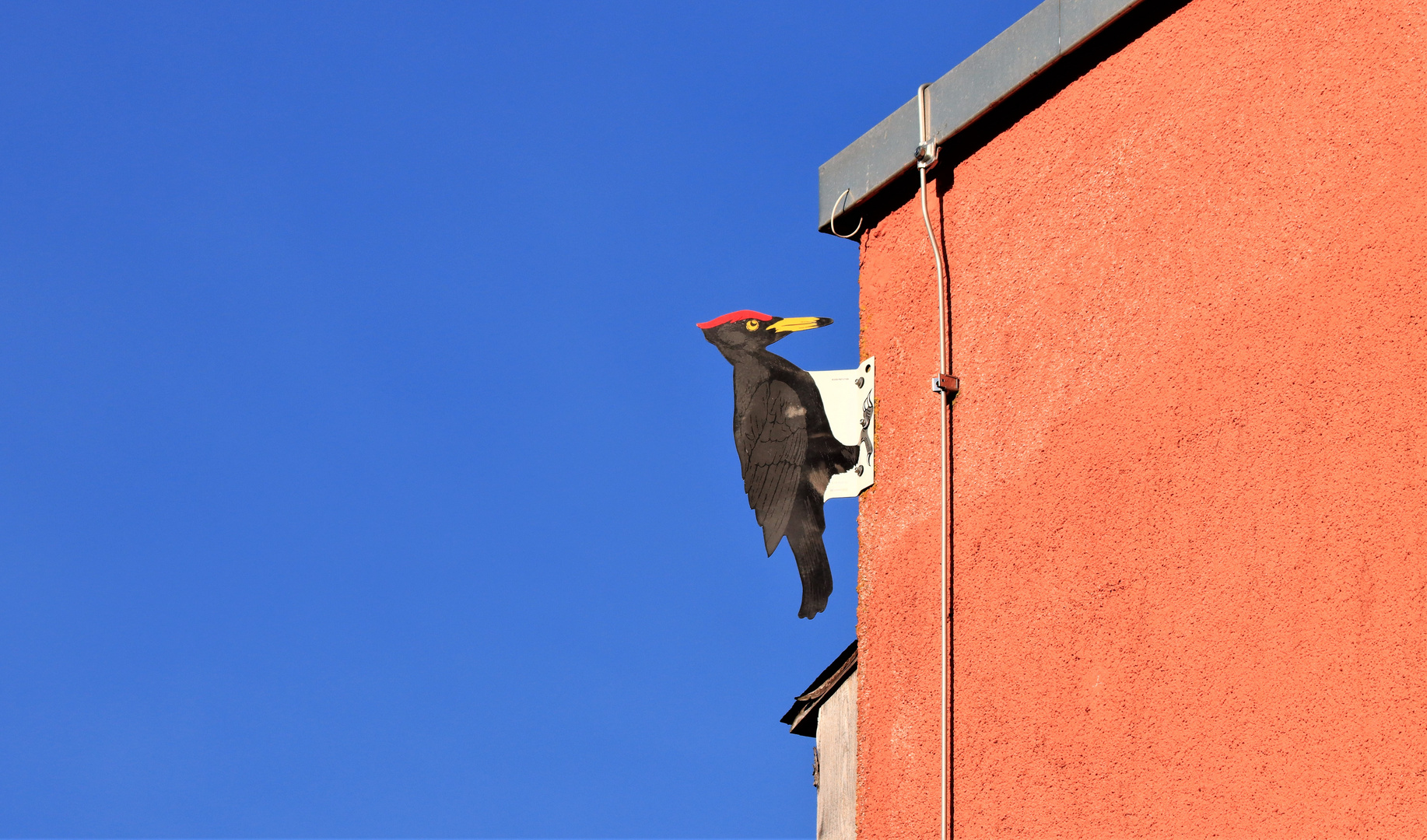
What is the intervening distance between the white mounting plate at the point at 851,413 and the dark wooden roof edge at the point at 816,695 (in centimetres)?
128

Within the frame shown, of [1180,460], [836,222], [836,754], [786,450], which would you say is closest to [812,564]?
[786,450]

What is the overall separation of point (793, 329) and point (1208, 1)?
218 centimetres

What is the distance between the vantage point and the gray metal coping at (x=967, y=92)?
16.2 ft

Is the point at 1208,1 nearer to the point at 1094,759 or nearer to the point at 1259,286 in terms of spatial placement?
the point at 1259,286

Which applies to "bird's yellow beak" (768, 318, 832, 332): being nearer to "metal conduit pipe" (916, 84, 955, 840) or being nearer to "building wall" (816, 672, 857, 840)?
"metal conduit pipe" (916, 84, 955, 840)

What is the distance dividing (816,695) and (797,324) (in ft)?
6.63

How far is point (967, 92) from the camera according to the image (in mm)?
5352

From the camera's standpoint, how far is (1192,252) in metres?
4.39

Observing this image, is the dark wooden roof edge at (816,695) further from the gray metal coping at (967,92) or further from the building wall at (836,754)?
the gray metal coping at (967,92)

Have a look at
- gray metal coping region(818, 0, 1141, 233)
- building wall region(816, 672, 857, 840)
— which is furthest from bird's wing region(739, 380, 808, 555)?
building wall region(816, 672, 857, 840)

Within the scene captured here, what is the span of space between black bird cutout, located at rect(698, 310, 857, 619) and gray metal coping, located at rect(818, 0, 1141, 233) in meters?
0.63

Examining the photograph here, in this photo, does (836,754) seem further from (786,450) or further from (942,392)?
(942,392)

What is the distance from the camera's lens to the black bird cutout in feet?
18.5

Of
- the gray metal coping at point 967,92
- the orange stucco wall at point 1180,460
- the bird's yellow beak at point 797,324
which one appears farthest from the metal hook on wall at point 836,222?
the orange stucco wall at point 1180,460
